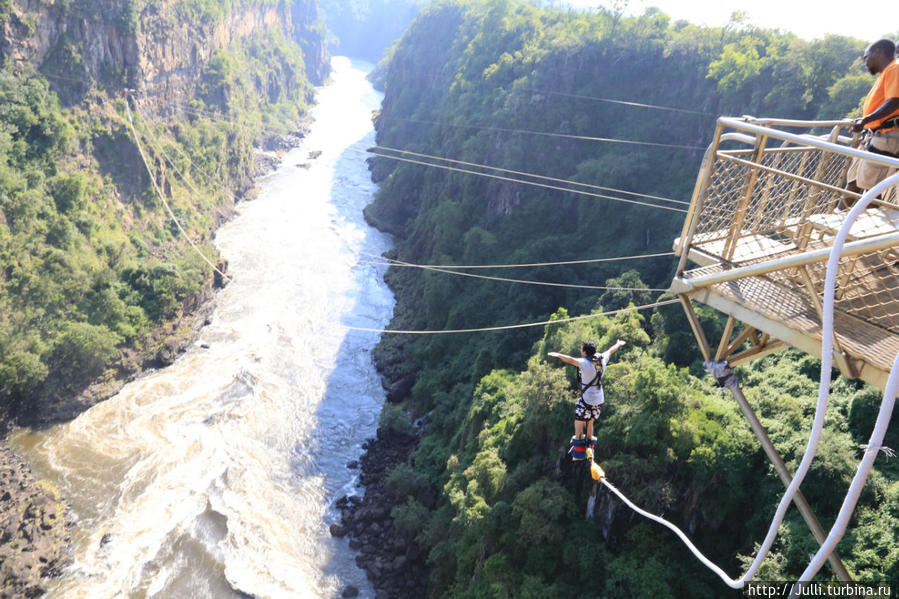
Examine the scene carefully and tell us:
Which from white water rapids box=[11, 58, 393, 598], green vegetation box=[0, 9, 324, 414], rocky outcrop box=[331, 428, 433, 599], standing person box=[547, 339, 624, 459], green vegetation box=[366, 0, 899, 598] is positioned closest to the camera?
standing person box=[547, 339, 624, 459]

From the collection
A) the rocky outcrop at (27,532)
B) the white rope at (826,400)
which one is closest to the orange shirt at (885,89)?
the white rope at (826,400)

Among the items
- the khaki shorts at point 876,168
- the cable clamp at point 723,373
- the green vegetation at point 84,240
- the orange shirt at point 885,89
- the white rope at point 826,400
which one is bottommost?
the green vegetation at point 84,240

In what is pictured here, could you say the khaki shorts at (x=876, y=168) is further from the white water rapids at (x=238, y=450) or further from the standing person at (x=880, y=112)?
the white water rapids at (x=238, y=450)

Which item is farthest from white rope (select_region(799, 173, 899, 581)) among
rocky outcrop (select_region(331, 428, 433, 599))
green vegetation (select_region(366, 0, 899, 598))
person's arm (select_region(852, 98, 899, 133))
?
rocky outcrop (select_region(331, 428, 433, 599))

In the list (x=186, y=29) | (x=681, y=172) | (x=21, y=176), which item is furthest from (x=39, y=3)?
(x=681, y=172)

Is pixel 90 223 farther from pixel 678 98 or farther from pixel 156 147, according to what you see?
pixel 678 98

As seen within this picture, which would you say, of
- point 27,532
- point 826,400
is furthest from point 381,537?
point 826,400

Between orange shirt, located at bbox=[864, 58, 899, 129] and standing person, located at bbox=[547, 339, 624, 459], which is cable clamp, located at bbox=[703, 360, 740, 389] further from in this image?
orange shirt, located at bbox=[864, 58, 899, 129]
